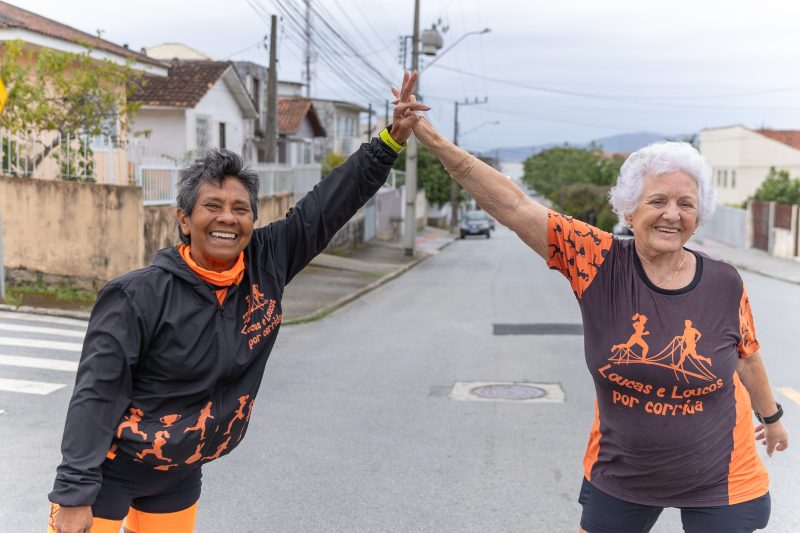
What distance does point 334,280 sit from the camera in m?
21.2

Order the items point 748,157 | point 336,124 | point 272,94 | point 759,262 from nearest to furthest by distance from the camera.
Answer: point 272,94, point 759,262, point 336,124, point 748,157

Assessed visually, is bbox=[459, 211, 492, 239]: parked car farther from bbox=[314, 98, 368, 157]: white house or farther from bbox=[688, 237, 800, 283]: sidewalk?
bbox=[688, 237, 800, 283]: sidewalk

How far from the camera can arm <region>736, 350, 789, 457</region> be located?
11.0 feet

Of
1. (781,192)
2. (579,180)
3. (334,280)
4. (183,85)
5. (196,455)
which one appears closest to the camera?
(196,455)

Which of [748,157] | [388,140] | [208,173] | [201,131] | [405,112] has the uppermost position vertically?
[748,157]

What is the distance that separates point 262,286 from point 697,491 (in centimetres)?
161

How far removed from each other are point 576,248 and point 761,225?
38.6 metres

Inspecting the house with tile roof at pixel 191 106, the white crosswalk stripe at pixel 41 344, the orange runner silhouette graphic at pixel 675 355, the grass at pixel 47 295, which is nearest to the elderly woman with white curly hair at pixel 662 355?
the orange runner silhouette graphic at pixel 675 355

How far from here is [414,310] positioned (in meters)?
16.1

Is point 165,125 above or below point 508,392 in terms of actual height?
above

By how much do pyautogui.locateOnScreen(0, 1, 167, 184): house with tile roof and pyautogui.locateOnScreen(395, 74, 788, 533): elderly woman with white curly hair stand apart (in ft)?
42.5

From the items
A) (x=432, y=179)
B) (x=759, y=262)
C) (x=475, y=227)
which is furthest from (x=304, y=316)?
(x=432, y=179)

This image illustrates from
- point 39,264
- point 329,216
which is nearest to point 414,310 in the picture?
point 39,264

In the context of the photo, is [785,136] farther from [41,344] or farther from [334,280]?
[41,344]
